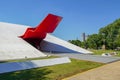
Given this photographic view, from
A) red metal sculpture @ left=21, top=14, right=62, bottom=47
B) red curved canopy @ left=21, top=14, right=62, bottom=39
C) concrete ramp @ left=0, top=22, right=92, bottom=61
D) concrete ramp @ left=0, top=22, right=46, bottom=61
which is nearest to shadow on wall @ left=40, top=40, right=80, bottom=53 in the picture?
concrete ramp @ left=0, top=22, right=92, bottom=61

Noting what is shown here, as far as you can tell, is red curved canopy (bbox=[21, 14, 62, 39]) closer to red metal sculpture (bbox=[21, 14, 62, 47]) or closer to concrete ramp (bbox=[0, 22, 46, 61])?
red metal sculpture (bbox=[21, 14, 62, 47])

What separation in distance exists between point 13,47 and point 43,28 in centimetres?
441

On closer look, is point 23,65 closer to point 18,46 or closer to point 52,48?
point 18,46

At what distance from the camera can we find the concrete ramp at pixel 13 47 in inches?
626

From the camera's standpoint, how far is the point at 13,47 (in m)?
18.2

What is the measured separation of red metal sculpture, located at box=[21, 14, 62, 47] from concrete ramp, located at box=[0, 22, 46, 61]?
124 cm

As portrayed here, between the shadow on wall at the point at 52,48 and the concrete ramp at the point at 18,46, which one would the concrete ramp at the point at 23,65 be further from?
the shadow on wall at the point at 52,48

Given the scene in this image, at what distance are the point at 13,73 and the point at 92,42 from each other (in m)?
45.5

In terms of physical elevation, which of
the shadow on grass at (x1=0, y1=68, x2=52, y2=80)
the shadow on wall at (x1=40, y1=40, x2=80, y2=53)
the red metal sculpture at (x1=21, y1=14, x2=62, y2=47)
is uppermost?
the red metal sculpture at (x1=21, y1=14, x2=62, y2=47)

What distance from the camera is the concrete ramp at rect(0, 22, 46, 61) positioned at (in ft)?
52.1

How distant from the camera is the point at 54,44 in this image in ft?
82.9

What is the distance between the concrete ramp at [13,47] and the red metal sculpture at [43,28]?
1.24 meters

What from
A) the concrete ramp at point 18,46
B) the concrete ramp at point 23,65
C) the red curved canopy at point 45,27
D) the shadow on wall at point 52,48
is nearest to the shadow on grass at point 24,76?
the concrete ramp at point 23,65

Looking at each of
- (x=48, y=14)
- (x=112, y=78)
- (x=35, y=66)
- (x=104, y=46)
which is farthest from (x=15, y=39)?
(x=104, y=46)
